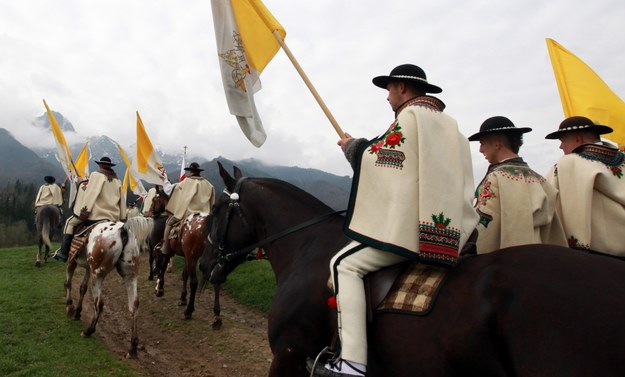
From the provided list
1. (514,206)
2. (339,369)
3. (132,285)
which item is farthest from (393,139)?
(132,285)

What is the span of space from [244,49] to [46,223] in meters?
14.5

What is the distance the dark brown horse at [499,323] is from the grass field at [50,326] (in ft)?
14.7

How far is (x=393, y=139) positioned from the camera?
8.65 ft

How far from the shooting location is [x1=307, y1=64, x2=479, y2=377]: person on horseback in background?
7.98 feet

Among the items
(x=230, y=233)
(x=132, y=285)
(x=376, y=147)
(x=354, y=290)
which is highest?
(x=376, y=147)

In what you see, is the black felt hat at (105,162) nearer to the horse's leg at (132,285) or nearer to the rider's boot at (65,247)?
the rider's boot at (65,247)

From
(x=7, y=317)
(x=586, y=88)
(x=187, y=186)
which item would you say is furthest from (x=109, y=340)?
(x=586, y=88)

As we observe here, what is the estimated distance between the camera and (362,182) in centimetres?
274

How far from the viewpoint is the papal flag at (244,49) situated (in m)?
4.72

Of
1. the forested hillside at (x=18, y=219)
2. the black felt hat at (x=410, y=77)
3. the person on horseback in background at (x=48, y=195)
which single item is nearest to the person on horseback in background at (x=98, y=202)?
the black felt hat at (x=410, y=77)

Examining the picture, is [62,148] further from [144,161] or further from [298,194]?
[298,194]

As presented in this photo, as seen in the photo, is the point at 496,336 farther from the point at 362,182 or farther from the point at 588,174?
the point at 588,174

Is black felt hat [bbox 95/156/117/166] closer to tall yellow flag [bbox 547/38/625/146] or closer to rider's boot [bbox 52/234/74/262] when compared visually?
rider's boot [bbox 52/234/74/262]

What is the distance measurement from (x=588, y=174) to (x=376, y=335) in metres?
2.61
